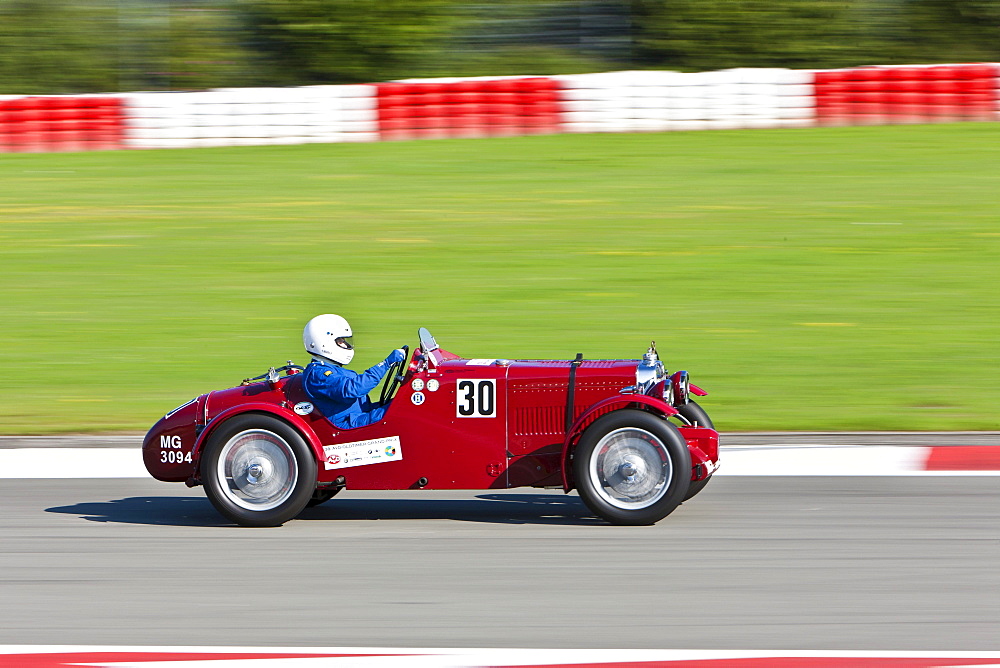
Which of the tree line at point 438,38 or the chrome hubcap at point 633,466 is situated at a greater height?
the tree line at point 438,38

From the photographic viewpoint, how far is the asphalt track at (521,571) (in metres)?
5.19

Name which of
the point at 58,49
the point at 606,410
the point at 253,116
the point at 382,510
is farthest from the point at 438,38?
the point at 606,410

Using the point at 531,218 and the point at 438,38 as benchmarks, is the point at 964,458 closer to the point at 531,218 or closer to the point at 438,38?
the point at 531,218

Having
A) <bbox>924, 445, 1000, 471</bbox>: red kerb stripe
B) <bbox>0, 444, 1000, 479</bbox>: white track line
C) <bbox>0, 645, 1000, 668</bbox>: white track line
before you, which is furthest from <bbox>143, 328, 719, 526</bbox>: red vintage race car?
<bbox>924, 445, 1000, 471</bbox>: red kerb stripe

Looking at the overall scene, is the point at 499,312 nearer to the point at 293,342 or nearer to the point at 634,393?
the point at 293,342

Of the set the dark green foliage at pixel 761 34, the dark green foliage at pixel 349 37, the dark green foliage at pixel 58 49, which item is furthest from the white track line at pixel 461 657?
the dark green foliage at pixel 58 49

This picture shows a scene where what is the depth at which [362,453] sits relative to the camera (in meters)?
6.68

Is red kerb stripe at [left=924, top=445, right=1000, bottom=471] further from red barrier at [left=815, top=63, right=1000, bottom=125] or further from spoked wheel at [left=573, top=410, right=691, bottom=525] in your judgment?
red barrier at [left=815, top=63, right=1000, bottom=125]

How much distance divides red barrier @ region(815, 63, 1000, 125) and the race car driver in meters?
13.7

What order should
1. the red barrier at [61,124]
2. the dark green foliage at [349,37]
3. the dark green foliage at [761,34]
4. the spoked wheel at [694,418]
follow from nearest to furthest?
1. the spoked wheel at [694,418]
2. the red barrier at [61,124]
3. the dark green foliage at [349,37]
4. the dark green foliage at [761,34]

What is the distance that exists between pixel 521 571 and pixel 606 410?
0.96 metres

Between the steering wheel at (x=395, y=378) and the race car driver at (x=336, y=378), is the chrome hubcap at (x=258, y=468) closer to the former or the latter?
the race car driver at (x=336, y=378)

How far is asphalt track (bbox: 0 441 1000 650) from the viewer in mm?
5188

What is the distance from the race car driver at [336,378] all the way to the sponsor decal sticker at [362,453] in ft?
0.33
